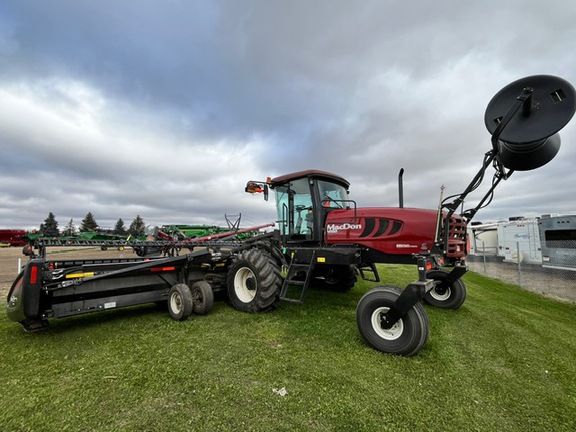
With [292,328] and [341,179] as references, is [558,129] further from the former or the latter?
[292,328]

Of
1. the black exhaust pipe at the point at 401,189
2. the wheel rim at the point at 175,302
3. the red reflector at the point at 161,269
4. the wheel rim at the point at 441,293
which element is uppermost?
the black exhaust pipe at the point at 401,189

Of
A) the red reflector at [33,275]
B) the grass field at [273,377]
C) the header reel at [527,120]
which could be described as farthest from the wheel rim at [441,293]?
the red reflector at [33,275]

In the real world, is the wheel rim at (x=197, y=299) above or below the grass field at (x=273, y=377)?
above

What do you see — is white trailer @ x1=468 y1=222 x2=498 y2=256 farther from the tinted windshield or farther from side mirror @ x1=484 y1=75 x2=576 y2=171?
side mirror @ x1=484 y1=75 x2=576 y2=171

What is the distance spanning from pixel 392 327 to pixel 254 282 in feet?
8.52

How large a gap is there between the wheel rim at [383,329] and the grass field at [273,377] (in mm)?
296

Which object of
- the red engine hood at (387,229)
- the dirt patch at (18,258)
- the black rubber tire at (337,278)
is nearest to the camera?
the red engine hood at (387,229)

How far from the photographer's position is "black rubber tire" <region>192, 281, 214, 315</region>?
5.06m

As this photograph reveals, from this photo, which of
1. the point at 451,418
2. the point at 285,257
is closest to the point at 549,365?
the point at 451,418

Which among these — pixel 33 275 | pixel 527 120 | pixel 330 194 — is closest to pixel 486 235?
pixel 330 194

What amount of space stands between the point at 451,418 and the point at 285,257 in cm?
386

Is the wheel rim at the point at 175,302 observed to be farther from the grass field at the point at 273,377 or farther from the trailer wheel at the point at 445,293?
the trailer wheel at the point at 445,293

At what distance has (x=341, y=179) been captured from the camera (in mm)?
6125

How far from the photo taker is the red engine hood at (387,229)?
442cm
